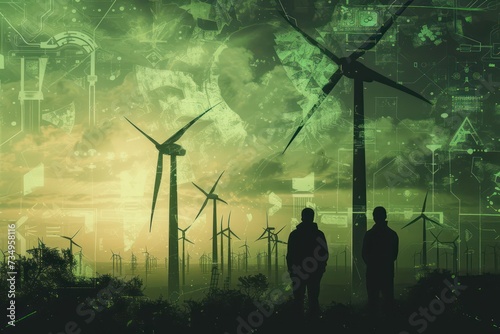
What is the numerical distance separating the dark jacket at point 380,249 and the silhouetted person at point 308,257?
1265 mm

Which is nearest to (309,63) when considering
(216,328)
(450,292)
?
(450,292)

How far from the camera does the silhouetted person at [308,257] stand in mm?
18047

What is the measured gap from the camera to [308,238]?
18.1 meters

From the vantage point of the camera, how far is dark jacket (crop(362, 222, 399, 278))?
18.3m

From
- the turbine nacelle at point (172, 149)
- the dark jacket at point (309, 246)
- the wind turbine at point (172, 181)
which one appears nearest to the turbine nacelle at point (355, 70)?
the wind turbine at point (172, 181)

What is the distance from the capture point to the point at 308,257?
18.1 meters

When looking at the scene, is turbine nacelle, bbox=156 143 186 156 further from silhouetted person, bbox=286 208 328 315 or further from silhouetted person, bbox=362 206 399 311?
silhouetted person, bbox=362 206 399 311

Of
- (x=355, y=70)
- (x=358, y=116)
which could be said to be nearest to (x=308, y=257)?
(x=358, y=116)

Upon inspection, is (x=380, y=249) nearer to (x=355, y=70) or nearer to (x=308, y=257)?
(x=308, y=257)

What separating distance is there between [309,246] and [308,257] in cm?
30

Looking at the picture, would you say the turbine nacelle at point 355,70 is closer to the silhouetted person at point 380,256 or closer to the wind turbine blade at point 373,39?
the wind turbine blade at point 373,39

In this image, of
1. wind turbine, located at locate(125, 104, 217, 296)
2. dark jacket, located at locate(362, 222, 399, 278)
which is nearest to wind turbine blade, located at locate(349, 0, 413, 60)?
wind turbine, located at locate(125, 104, 217, 296)

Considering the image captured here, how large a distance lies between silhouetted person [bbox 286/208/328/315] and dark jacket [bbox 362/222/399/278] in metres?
1.26

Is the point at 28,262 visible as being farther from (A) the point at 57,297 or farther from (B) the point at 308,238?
(B) the point at 308,238
